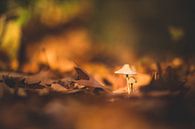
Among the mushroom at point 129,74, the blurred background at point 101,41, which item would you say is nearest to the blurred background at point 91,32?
the blurred background at point 101,41

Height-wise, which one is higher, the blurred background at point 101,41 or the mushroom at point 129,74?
the blurred background at point 101,41

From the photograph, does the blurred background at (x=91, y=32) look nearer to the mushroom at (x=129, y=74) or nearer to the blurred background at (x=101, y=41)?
the blurred background at (x=101, y=41)

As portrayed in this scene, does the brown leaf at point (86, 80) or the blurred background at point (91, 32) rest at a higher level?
the blurred background at point (91, 32)

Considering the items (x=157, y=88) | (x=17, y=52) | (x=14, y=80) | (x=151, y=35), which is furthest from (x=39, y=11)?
(x=157, y=88)

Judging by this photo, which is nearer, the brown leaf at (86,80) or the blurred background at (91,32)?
the brown leaf at (86,80)

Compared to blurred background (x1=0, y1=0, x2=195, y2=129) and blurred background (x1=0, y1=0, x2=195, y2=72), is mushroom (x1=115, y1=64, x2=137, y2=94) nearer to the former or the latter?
blurred background (x1=0, y1=0, x2=195, y2=129)

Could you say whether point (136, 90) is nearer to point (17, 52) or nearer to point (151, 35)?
point (151, 35)

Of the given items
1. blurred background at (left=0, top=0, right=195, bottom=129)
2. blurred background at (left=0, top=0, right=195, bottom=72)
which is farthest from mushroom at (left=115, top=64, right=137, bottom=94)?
blurred background at (left=0, top=0, right=195, bottom=72)

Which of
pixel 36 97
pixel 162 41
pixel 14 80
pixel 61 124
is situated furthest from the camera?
pixel 162 41
